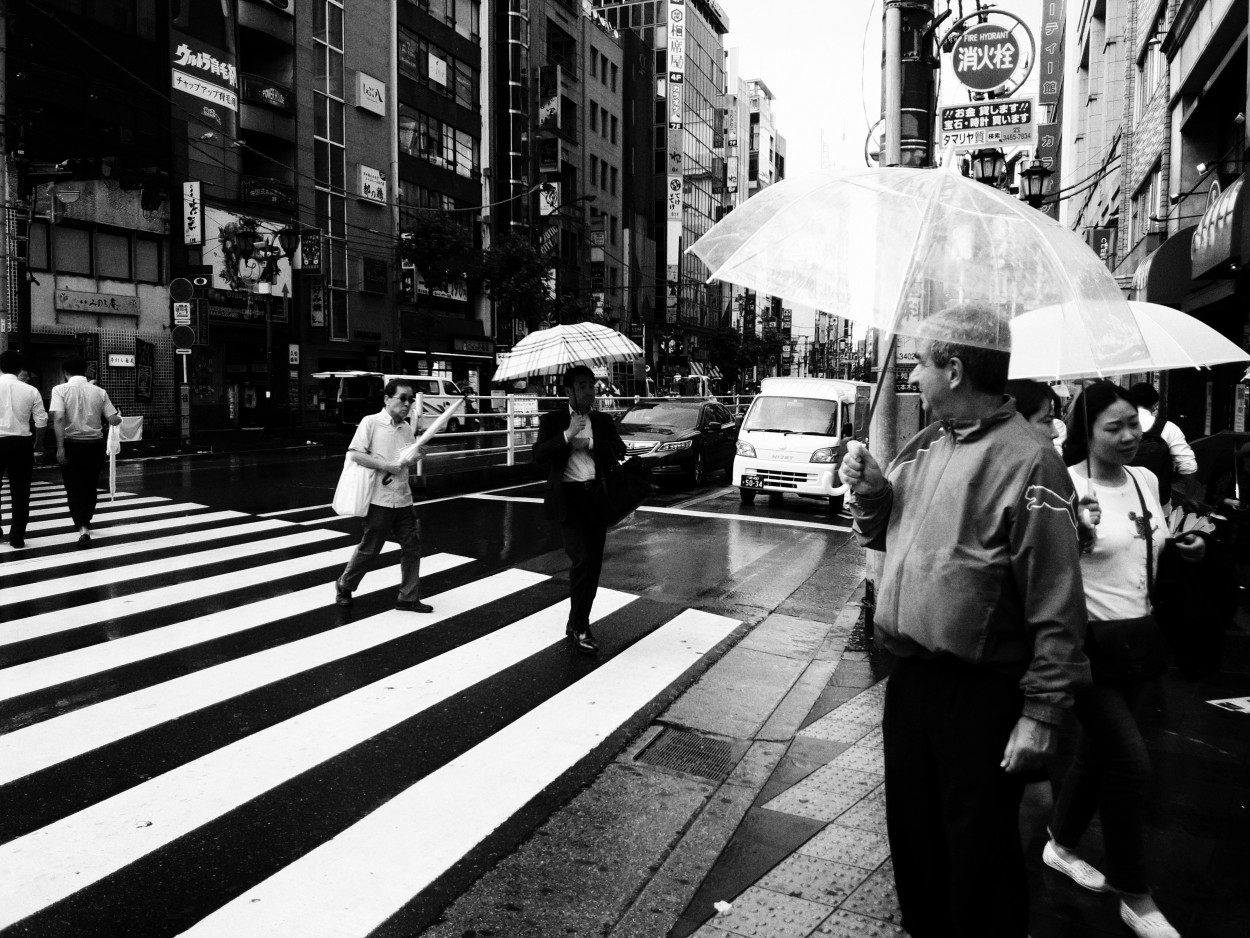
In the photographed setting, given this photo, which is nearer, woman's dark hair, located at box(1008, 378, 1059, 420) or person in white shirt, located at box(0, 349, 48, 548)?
woman's dark hair, located at box(1008, 378, 1059, 420)

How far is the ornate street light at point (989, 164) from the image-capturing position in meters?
14.4

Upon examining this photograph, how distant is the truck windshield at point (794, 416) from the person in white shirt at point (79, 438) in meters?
9.40

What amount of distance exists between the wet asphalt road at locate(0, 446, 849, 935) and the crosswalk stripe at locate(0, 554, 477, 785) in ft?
0.06

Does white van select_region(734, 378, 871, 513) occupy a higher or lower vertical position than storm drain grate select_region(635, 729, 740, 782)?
higher

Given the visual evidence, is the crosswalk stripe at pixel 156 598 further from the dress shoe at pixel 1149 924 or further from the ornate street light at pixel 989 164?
the ornate street light at pixel 989 164

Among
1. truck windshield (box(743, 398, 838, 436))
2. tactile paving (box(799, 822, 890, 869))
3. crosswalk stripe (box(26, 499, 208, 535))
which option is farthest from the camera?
truck windshield (box(743, 398, 838, 436))

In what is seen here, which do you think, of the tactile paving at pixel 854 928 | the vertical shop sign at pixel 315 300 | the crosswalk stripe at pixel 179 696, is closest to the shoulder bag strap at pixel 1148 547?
the tactile paving at pixel 854 928

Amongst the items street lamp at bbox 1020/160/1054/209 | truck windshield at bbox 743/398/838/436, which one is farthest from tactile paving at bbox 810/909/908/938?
street lamp at bbox 1020/160/1054/209

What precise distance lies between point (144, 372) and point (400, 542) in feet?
85.7

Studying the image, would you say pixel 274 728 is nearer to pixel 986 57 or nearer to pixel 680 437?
pixel 680 437

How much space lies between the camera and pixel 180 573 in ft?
29.0

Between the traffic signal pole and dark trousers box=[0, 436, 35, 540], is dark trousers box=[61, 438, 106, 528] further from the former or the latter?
the traffic signal pole

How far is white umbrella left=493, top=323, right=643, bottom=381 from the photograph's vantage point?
9.24m

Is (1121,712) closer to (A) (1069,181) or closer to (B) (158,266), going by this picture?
(B) (158,266)
